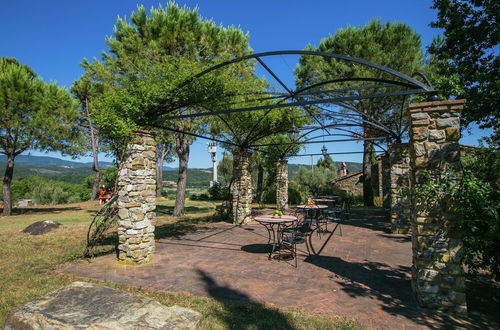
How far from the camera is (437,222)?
3443 mm

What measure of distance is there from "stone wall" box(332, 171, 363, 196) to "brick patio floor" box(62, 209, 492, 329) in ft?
50.6

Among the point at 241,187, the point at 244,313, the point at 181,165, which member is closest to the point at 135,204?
the point at 244,313

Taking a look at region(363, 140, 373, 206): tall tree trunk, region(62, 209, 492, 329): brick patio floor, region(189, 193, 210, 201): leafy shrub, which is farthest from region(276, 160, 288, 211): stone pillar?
region(189, 193, 210, 201): leafy shrub

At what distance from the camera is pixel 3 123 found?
1276 cm

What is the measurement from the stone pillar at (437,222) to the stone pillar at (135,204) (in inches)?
184

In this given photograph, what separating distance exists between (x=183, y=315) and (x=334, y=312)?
181 centimetres

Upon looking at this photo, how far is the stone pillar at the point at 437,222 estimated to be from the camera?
131 inches

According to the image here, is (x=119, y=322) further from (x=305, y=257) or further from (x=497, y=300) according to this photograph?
(x=497, y=300)

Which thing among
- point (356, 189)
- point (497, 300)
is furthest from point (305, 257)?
→ point (356, 189)

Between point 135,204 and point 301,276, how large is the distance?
3386 mm

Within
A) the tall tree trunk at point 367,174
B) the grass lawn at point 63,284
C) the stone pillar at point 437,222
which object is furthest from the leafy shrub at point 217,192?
the stone pillar at point 437,222

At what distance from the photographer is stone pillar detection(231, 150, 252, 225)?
9945mm

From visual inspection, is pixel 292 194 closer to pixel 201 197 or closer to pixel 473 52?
pixel 201 197

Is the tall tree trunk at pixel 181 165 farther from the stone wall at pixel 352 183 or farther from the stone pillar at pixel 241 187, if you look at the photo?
the stone wall at pixel 352 183
